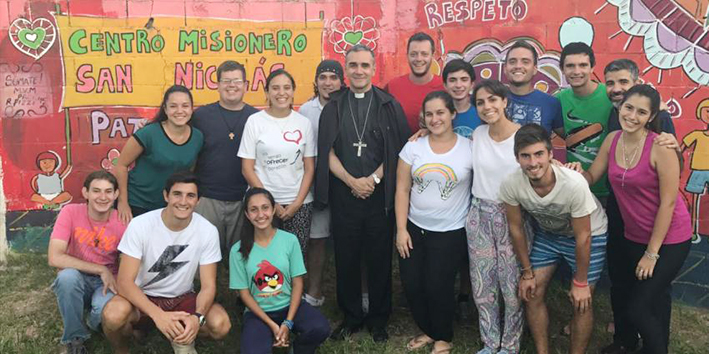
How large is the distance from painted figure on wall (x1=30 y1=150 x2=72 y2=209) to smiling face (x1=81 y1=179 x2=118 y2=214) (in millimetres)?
1656

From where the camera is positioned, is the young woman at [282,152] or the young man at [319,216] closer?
the young woman at [282,152]

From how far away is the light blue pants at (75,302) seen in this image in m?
3.52

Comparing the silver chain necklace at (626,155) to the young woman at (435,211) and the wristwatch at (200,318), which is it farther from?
the wristwatch at (200,318)

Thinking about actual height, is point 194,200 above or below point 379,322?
above

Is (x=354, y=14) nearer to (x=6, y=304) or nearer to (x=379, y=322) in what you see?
(x=379, y=322)

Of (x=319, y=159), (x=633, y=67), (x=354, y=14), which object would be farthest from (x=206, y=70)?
(x=633, y=67)

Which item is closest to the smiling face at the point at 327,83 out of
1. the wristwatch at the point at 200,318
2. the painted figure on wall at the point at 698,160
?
the wristwatch at the point at 200,318

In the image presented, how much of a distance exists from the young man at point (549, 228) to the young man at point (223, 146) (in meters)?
1.94

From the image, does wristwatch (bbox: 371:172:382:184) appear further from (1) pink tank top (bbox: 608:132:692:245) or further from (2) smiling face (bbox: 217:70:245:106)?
(1) pink tank top (bbox: 608:132:692:245)

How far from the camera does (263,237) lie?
11.8ft

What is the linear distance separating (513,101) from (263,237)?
1948 mm

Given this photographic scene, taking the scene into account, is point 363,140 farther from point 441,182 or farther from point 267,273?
point 267,273

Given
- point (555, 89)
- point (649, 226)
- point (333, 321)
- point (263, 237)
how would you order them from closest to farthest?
point (649, 226)
point (263, 237)
point (333, 321)
point (555, 89)

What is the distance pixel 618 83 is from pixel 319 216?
2.30 meters
